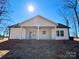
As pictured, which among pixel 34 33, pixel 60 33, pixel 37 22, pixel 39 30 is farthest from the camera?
pixel 34 33

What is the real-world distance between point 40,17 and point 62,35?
5.74 metres

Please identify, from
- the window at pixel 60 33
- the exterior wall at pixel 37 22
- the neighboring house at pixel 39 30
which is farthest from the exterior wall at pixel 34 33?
the exterior wall at pixel 37 22

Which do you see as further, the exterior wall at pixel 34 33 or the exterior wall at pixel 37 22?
the exterior wall at pixel 34 33

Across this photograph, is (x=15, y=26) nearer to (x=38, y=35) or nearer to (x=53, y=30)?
(x=38, y=35)

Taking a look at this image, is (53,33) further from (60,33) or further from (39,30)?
(39,30)

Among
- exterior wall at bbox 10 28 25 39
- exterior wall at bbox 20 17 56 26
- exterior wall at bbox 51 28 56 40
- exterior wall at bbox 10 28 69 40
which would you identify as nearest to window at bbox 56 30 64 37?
exterior wall at bbox 10 28 69 40

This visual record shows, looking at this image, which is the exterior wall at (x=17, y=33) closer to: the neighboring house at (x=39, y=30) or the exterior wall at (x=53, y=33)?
the neighboring house at (x=39, y=30)

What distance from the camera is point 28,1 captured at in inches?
865

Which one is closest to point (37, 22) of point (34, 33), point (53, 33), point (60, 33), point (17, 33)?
point (34, 33)

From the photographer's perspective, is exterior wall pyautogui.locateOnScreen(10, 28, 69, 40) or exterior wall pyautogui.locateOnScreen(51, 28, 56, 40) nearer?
exterior wall pyautogui.locateOnScreen(51, 28, 56, 40)

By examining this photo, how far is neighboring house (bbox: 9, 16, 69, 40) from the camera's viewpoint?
29500mm

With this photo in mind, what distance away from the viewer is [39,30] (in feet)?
102

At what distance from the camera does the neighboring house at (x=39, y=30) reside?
29500mm

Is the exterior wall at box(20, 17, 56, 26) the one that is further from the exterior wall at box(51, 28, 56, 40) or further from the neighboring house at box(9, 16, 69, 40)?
the exterior wall at box(51, 28, 56, 40)
